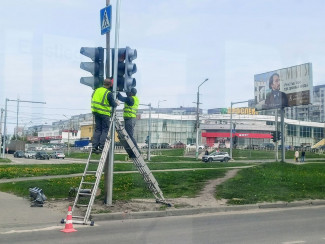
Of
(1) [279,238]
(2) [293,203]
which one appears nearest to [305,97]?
(2) [293,203]

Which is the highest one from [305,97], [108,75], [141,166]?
[305,97]

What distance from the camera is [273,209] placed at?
42.8ft

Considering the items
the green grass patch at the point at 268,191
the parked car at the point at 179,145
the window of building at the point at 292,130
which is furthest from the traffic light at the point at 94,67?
the window of building at the point at 292,130

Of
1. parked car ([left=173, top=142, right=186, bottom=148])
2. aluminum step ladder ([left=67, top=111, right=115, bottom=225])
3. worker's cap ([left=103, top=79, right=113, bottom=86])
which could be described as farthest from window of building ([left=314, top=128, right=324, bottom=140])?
worker's cap ([left=103, top=79, right=113, bottom=86])

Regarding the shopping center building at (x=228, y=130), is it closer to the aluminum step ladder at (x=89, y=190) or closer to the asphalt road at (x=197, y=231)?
the aluminum step ladder at (x=89, y=190)

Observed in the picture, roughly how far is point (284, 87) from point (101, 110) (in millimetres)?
32549

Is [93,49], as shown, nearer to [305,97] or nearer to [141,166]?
[141,166]

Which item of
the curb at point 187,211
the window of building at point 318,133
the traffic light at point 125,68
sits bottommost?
the curb at point 187,211

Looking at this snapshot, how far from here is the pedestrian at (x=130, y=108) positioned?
12229mm

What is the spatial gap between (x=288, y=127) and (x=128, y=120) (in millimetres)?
89183

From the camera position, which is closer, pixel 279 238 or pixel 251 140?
pixel 279 238

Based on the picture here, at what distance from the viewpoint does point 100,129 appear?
12.0 m

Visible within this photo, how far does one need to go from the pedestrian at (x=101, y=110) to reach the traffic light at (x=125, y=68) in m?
0.29

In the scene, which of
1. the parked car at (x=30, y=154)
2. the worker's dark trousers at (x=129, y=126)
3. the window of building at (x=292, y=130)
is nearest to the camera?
the worker's dark trousers at (x=129, y=126)
